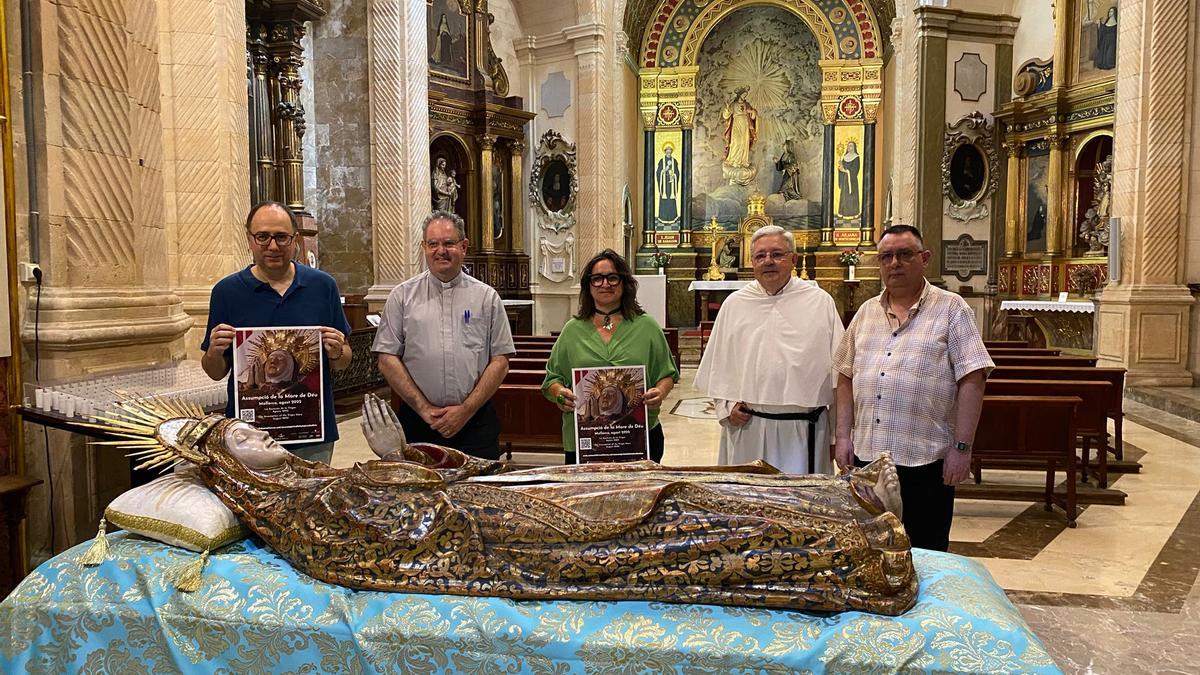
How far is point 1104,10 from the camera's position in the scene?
13.0 metres

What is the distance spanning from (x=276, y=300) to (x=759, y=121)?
20.0 meters

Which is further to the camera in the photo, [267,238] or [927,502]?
[927,502]

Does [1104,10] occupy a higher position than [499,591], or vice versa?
[1104,10]

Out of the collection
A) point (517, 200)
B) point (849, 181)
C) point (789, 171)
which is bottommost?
point (517, 200)

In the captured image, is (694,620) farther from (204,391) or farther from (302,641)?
(204,391)

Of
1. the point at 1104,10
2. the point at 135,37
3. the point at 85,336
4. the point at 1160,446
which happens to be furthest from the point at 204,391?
the point at 1104,10

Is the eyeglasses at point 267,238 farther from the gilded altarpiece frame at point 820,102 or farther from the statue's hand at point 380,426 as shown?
the gilded altarpiece frame at point 820,102

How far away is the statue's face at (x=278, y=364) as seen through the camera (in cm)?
299

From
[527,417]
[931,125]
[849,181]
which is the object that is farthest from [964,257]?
[527,417]

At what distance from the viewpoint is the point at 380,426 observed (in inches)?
103

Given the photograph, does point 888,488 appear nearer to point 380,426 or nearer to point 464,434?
point 380,426

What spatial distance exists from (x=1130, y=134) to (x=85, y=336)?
1130 centimetres

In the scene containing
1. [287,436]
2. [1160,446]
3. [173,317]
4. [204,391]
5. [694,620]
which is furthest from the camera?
[1160,446]

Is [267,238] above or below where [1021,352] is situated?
above
